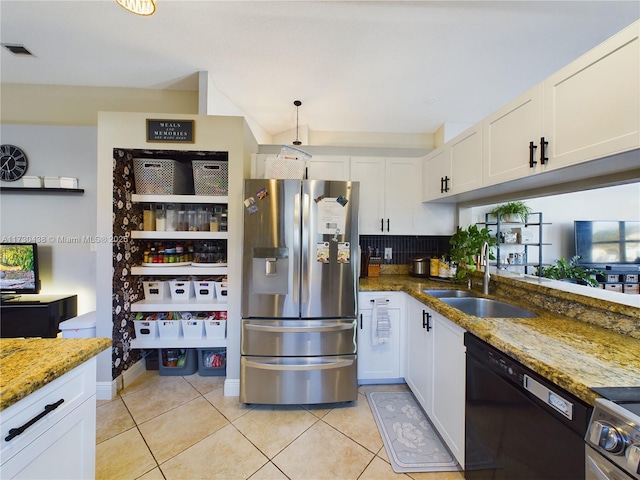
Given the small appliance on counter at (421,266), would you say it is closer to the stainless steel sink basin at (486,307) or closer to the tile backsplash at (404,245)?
the tile backsplash at (404,245)

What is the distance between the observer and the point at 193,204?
7.96 ft

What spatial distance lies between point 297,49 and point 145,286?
2.45 m

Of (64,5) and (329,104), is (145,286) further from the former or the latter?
(329,104)

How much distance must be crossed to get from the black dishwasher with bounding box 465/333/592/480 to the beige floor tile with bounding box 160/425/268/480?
1.23m

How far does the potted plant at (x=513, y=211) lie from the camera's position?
3.62 metres

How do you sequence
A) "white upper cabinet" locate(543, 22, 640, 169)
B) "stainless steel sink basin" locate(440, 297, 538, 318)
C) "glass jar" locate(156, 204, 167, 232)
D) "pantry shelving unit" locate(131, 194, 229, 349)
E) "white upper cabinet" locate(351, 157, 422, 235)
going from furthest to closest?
"white upper cabinet" locate(351, 157, 422, 235), "glass jar" locate(156, 204, 167, 232), "pantry shelving unit" locate(131, 194, 229, 349), "stainless steel sink basin" locate(440, 297, 538, 318), "white upper cabinet" locate(543, 22, 640, 169)

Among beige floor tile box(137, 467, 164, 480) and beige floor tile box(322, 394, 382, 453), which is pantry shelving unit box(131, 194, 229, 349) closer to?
beige floor tile box(137, 467, 164, 480)

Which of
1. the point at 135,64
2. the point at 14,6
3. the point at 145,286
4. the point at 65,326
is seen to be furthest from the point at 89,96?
the point at 65,326

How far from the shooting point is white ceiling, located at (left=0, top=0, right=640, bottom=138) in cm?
167

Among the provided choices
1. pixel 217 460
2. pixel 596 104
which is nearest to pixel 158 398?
pixel 217 460

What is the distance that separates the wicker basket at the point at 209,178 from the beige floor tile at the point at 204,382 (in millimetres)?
1758

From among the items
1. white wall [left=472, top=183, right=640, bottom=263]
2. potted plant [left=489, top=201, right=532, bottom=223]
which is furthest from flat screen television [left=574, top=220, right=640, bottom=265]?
potted plant [left=489, top=201, right=532, bottom=223]

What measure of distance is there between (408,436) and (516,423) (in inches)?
36.7

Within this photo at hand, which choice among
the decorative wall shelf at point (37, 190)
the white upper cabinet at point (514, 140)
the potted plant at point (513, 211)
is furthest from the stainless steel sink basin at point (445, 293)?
the decorative wall shelf at point (37, 190)
